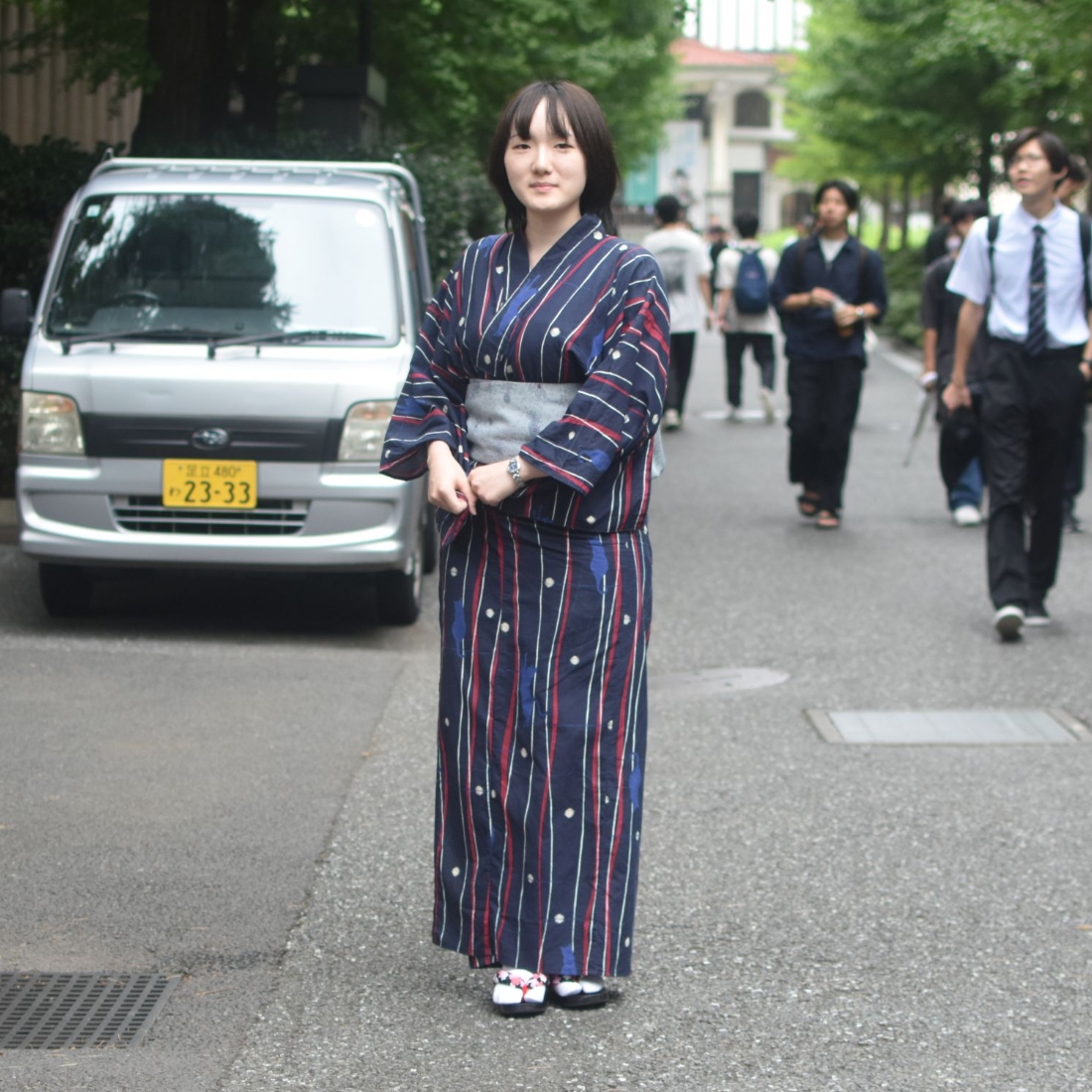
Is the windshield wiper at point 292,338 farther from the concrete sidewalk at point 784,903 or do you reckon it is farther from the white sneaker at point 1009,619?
the white sneaker at point 1009,619

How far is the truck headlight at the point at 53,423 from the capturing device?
7.59 metres

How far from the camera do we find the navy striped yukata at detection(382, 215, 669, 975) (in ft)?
12.1

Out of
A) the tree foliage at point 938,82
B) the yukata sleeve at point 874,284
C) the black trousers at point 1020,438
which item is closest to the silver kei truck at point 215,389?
the black trousers at point 1020,438

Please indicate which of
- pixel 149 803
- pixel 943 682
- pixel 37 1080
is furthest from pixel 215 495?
pixel 37 1080

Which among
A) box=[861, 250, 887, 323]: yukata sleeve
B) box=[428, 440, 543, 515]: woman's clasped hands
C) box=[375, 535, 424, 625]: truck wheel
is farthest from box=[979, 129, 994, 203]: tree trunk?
box=[428, 440, 543, 515]: woman's clasped hands

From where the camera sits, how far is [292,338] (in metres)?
7.83

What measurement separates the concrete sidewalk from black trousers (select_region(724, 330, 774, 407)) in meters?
8.73

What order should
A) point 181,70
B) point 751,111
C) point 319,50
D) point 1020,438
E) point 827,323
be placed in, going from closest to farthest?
point 1020,438 < point 827,323 < point 181,70 < point 319,50 < point 751,111

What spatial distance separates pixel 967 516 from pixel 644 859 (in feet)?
22.2

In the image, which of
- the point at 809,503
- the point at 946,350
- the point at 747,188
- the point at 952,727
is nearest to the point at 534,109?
the point at 952,727

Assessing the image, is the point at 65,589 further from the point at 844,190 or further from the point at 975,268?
the point at 844,190

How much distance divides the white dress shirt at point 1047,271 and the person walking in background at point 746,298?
866cm

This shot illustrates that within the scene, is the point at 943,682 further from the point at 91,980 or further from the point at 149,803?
the point at 91,980

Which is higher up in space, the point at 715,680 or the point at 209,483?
the point at 209,483
